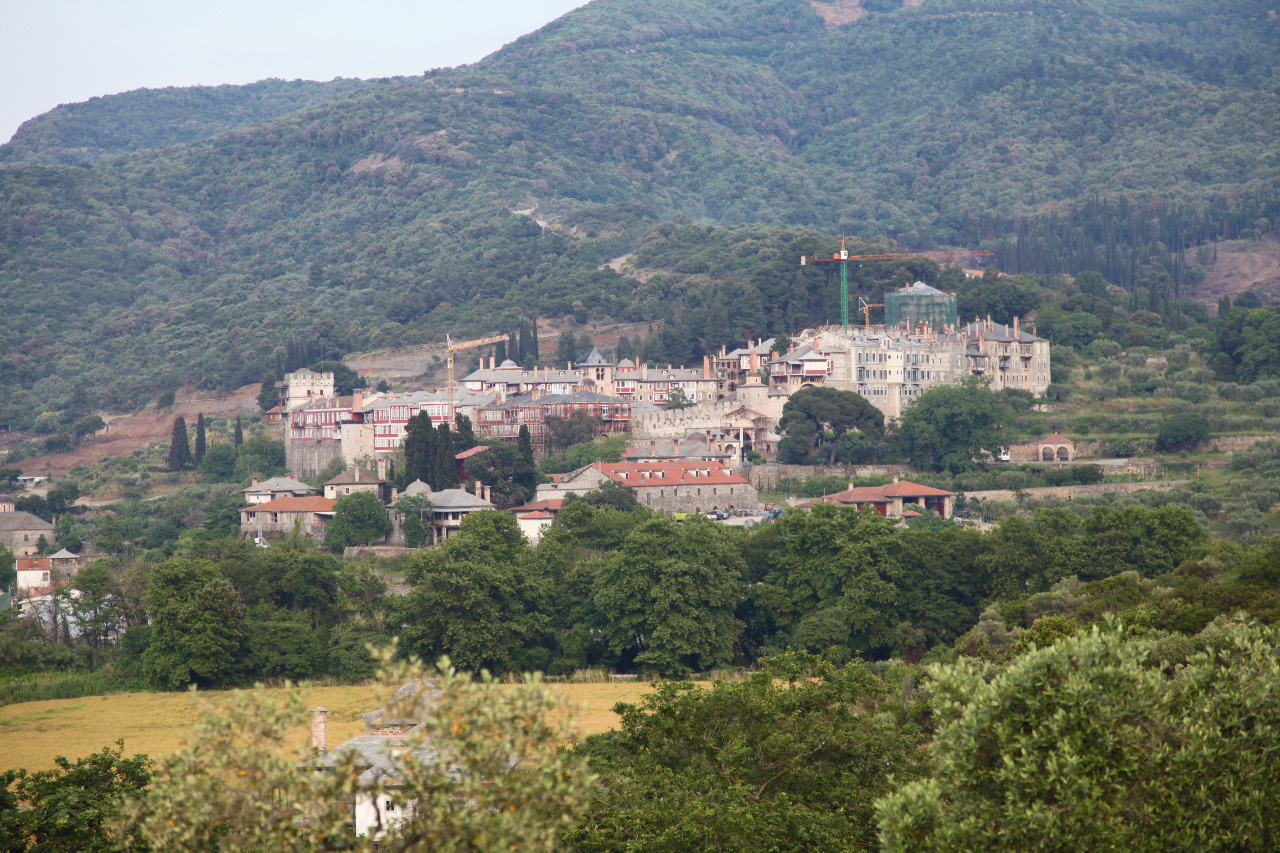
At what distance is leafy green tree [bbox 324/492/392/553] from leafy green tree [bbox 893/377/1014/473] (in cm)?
3027

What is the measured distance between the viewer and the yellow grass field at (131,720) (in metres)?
43.3

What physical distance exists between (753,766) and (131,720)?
28169 millimetres

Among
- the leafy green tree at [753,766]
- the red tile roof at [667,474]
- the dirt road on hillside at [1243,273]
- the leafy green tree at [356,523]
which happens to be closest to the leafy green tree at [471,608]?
the leafy green tree at [356,523]

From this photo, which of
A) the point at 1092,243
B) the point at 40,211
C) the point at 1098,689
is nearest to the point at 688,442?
the point at 1098,689

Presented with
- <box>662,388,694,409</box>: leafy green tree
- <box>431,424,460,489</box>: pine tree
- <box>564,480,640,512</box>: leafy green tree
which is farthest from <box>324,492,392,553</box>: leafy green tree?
<box>662,388,694,409</box>: leafy green tree

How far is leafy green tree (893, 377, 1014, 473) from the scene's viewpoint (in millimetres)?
83625

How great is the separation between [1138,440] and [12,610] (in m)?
59.1

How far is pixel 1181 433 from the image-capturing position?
8200cm

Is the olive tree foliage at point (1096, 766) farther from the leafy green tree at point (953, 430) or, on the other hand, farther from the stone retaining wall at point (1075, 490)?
the leafy green tree at point (953, 430)

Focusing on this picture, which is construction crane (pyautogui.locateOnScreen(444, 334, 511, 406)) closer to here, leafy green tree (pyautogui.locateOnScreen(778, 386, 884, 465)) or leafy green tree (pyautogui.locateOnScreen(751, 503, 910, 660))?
leafy green tree (pyautogui.locateOnScreen(778, 386, 884, 465))

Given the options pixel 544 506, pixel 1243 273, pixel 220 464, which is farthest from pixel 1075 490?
pixel 1243 273

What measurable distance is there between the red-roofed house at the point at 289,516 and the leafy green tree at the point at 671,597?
73.4ft

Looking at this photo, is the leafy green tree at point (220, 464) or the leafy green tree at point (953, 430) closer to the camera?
the leafy green tree at point (953, 430)

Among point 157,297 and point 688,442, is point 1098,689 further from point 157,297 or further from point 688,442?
point 157,297
